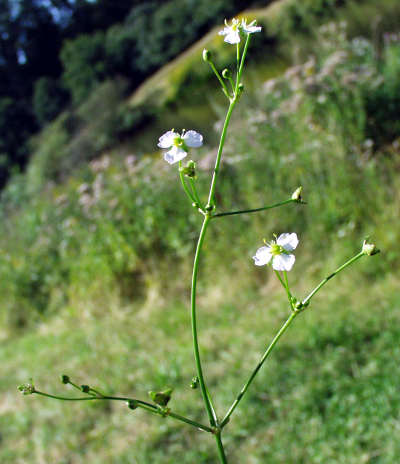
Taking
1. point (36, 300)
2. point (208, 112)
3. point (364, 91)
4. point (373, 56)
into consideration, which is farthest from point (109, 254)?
point (208, 112)

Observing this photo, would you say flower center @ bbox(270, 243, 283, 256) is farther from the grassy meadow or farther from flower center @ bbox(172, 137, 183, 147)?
the grassy meadow

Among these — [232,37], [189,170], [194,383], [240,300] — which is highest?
[232,37]

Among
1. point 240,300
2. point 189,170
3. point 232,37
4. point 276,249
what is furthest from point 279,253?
point 240,300

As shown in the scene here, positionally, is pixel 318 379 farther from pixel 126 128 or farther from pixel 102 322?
pixel 126 128

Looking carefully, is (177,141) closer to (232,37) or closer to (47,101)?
(232,37)

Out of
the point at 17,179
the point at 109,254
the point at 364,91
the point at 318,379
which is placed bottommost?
the point at 17,179

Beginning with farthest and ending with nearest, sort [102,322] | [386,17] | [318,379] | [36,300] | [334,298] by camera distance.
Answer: [386,17] → [36,300] → [102,322] → [334,298] → [318,379]
